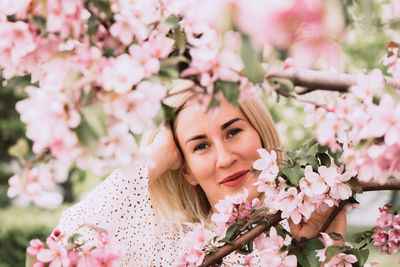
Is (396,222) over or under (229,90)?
under

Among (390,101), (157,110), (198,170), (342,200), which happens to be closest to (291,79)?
(390,101)

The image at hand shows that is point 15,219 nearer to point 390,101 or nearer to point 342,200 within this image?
point 342,200

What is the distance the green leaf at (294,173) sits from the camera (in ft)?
5.60

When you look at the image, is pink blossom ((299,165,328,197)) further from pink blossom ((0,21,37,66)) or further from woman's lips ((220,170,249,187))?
pink blossom ((0,21,37,66))

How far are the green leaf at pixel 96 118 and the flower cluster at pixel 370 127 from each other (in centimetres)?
57

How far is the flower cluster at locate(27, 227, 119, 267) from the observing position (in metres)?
1.42

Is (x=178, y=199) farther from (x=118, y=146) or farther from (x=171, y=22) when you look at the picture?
(x=118, y=146)

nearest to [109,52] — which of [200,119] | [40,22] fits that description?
→ [40,22]

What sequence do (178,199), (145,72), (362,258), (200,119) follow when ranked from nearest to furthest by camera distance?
(145,72) < (362,258) < (200,119) < (178,199)

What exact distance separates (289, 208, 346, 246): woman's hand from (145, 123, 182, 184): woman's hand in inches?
32.4

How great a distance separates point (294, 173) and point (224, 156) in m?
0.65

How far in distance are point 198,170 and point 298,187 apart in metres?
0.79

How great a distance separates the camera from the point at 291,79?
1231mm

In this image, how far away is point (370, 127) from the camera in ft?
3.69
